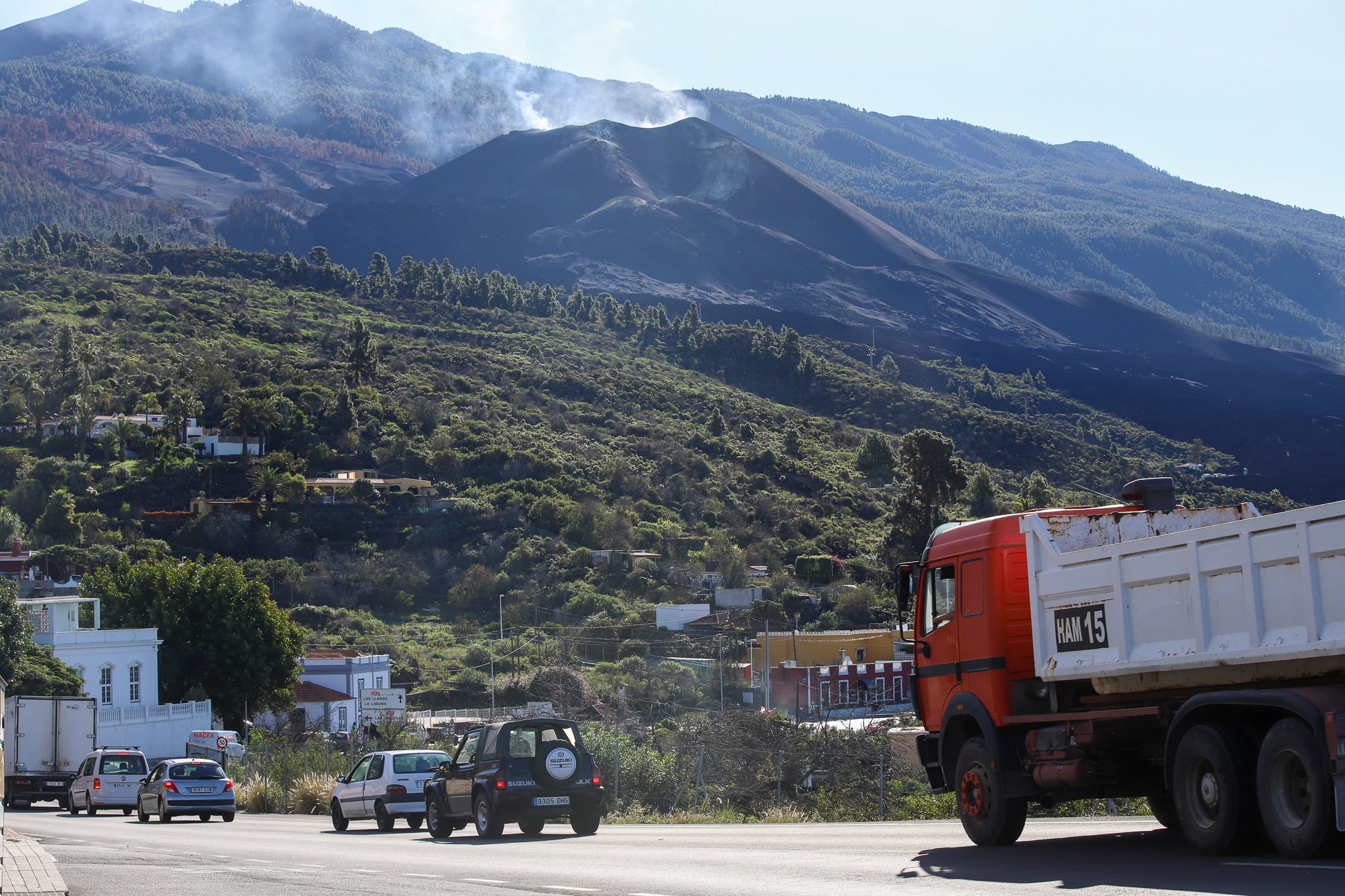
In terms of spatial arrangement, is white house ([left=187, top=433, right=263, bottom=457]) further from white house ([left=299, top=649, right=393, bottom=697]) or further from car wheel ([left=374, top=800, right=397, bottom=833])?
car wheel ([left=374, top=800, right=397, bottom=833])

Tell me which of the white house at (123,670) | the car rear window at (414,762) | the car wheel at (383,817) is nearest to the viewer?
the car wheel at (383,817)

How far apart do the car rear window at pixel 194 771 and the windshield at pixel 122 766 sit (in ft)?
13.1

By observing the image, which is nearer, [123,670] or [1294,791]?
[1294,791]

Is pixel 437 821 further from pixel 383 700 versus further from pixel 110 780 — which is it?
pixel 383 700

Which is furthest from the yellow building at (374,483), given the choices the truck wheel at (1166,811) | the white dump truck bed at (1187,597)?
the white dump truck bed at (1187,597)

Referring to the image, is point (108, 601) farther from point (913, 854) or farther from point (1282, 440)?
point (1282, 440)

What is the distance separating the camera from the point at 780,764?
2183 centimetres

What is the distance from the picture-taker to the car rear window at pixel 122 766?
27.8m

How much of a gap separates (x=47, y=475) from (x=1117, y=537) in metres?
75.1

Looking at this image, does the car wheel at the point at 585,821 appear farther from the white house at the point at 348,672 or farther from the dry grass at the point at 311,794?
the white house at the point at 348,672

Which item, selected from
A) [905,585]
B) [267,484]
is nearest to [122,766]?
[905,585]

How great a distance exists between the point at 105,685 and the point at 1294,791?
4524 centimetres

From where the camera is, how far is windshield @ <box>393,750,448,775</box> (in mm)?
20797

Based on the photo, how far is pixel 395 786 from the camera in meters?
20.8
